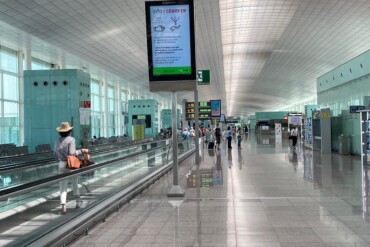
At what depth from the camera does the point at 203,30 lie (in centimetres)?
3088

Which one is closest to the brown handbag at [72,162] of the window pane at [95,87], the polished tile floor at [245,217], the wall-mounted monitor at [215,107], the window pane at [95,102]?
the polished tile floor at [245,217]

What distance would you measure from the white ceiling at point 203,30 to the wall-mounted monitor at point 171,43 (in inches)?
462

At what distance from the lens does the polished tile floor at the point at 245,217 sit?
19.5ft

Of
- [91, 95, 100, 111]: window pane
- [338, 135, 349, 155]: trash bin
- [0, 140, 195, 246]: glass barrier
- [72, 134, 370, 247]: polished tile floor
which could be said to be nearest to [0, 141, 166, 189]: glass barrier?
[0, 140, 195, 246]: glass barrier

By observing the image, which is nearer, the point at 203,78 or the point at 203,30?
the point at 203,78

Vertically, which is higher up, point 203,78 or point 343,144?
point 203,78

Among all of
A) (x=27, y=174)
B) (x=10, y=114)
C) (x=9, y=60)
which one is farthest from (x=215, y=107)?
(x=27, y=174)

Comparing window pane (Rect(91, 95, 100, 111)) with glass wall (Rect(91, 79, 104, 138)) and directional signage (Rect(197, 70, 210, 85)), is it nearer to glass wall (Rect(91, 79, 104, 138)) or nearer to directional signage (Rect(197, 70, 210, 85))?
glass wall (Rect(91, 79, 104, 138))

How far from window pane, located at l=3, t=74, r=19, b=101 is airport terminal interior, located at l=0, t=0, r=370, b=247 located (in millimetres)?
112

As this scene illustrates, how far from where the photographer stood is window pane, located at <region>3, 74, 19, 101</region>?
28533 millimetres

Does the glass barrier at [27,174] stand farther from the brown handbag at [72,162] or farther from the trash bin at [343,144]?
the trash bin at [343,144]

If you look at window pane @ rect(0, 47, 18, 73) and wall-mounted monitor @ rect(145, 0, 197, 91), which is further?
window pane @ rect(0, 47, 18, 73)

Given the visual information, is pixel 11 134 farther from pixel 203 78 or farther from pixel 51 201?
pixel 51 201

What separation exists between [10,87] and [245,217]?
25.6 m
